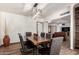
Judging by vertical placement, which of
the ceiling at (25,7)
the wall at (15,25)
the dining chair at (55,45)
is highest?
the ceiling at (25,7)

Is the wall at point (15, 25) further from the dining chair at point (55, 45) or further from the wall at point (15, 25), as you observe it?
the dining chair at point (55, 45)

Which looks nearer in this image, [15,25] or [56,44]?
[15,25]

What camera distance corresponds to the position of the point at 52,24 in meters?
1.95

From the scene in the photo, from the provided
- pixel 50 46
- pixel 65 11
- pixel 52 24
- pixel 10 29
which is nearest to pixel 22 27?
pixel 10 29

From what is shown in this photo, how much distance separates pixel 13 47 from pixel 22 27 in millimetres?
417

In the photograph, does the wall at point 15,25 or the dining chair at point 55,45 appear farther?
the dining chair at point 55,45

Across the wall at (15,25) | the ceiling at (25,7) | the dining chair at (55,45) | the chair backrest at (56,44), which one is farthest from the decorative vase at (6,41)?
the chair backrest at (56,44)

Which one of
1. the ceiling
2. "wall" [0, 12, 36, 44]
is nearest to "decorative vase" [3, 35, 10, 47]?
"wall" [0, 12, 36, 44]

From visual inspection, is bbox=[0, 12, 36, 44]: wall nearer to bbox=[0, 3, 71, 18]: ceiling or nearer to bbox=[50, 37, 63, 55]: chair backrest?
bbox=[0, 3, 71, 18]: ceiling

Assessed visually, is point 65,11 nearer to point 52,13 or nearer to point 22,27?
point 52,13

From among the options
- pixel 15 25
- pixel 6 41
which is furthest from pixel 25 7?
pixel 6 41

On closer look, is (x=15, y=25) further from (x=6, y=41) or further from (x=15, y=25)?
(x=6, y=41)

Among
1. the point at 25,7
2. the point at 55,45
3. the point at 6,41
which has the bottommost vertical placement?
the point at 55,45

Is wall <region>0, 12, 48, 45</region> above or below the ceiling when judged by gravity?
below
